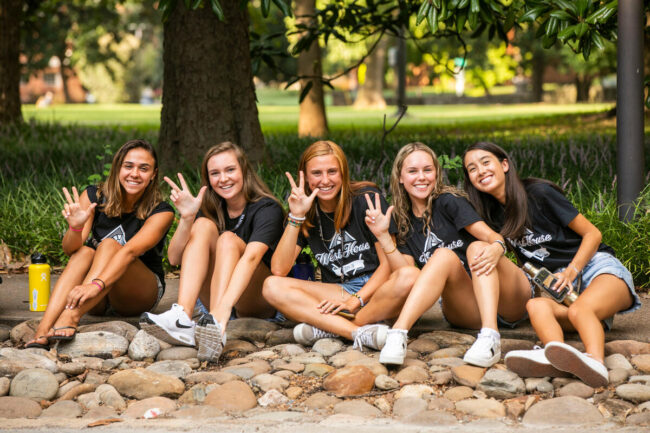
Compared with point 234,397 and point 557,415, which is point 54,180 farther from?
point 557,415

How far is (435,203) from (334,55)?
1397 inches

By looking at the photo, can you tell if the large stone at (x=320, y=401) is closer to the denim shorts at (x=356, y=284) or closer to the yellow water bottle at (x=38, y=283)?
the denim shorts at (x=356, y=284)

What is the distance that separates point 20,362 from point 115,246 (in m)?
0.90

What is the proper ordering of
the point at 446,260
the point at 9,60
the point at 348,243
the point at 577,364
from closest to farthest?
the point at 577,364 → the point at 446,260 → the point at 348,243 → the point at 9,60

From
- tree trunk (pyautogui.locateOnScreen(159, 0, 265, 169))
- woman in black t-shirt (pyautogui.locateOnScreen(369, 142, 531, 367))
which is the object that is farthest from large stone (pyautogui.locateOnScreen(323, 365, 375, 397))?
tree trunk (pyautogui.locateOnScreen(159, 0, 265, 169))

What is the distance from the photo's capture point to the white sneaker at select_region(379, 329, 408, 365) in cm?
388

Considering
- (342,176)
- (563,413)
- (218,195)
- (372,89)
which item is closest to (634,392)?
(563,413)

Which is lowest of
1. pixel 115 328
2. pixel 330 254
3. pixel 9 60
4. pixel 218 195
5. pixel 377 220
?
pixel 115 328

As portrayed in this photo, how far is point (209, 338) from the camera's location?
409 cm

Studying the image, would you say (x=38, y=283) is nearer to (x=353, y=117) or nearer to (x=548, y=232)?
(x=548, y=232)

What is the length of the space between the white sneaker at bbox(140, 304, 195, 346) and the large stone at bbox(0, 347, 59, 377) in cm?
49

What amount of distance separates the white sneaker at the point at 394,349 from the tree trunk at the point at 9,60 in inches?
443

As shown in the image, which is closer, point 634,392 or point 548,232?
point 634,392

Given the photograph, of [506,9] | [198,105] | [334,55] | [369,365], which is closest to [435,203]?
[369,365]
